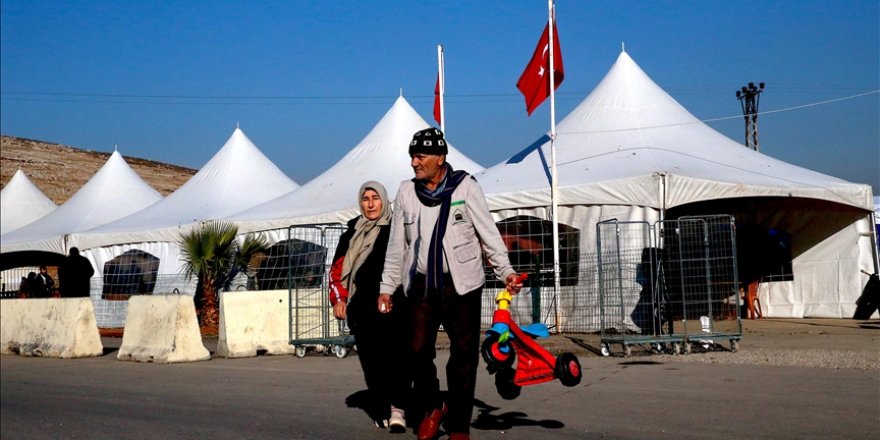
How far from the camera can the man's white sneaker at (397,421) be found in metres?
6.16

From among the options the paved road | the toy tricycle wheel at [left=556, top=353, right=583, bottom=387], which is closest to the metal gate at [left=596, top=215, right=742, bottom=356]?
the paved road

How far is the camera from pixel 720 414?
661cm

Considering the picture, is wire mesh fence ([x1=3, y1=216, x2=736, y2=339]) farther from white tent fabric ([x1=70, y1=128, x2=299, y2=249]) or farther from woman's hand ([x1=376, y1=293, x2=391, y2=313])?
woman's hand ([x1=376, y1=293, x2=391, y2=313])

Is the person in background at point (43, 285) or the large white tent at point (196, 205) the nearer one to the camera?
the person in background at point (43, 285)

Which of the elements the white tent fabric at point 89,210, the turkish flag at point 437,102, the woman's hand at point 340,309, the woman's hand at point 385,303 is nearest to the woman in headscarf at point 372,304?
the woman's hand at point 340,309

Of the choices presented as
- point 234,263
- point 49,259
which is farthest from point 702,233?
point 49,259

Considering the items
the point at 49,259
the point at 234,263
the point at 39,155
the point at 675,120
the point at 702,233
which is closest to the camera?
the point at 702,233

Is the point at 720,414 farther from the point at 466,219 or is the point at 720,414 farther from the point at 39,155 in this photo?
the point at 39,155

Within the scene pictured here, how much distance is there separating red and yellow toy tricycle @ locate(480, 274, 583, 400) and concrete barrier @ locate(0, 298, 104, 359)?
33.5 ft

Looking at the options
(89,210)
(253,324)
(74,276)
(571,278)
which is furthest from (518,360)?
(89,210)

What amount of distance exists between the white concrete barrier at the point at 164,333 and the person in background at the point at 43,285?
8.89 metres

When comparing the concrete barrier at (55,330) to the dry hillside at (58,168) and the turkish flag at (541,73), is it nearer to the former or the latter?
the turkish flag at (541,73)

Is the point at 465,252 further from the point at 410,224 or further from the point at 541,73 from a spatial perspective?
the point at 541,73

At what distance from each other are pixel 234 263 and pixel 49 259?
1713 cm
